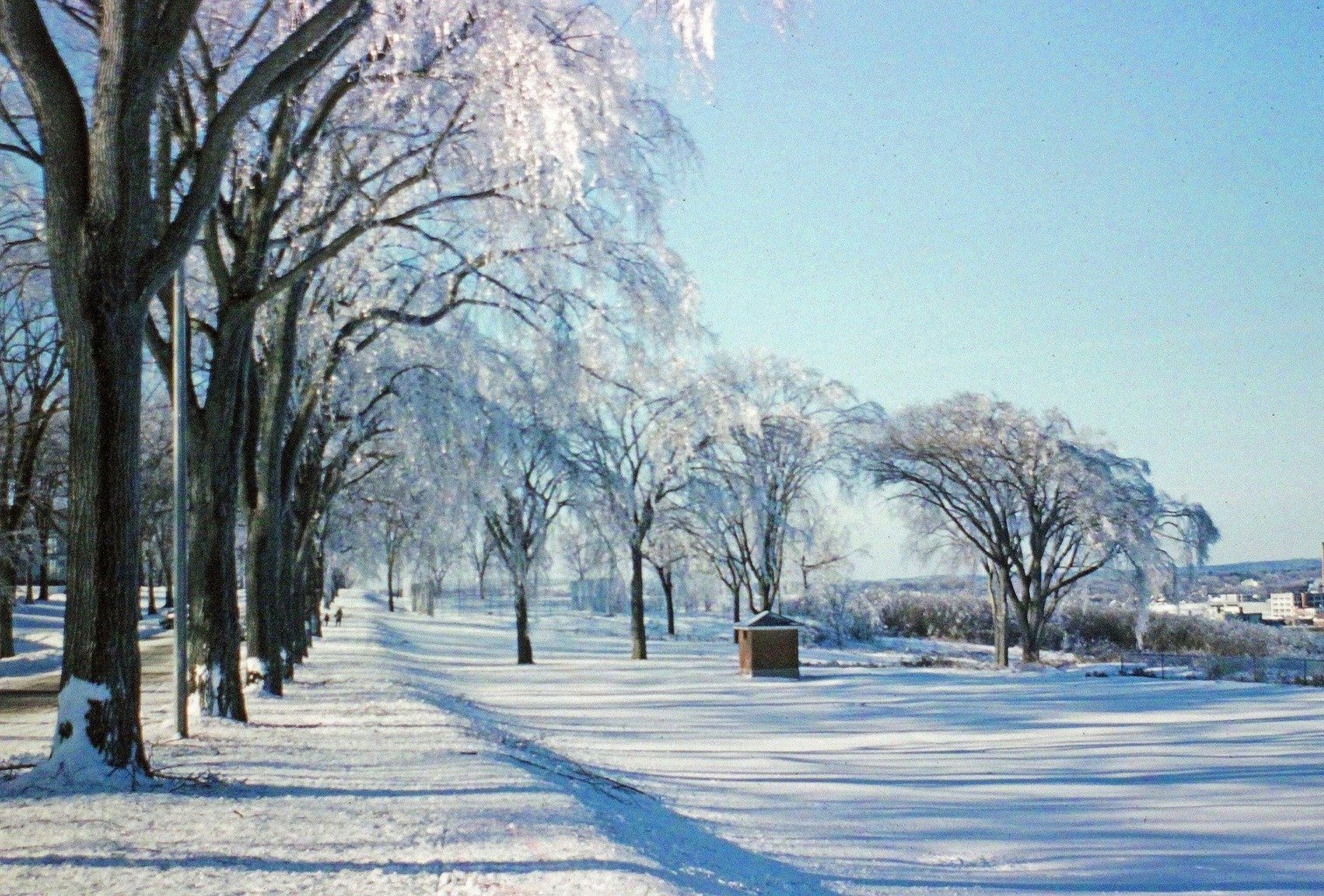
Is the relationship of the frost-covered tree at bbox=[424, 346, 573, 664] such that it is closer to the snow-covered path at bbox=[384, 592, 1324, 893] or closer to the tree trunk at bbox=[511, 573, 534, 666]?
the tree trunk at bbox=[511, 573, 534, 666]

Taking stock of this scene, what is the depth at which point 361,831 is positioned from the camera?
7.00 metres

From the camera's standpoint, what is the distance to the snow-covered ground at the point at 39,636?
29.8 metres

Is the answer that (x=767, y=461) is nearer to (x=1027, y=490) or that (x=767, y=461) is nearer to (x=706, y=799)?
(x=1027, y=490)

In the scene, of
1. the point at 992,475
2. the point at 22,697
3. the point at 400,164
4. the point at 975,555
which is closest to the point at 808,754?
the point at 400,164

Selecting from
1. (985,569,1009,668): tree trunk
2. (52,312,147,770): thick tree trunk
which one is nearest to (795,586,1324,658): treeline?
(985,569,1009,668): tree trunk

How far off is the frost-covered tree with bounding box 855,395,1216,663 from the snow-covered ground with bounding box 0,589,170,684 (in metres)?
24.0

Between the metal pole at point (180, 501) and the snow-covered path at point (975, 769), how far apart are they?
190 inches

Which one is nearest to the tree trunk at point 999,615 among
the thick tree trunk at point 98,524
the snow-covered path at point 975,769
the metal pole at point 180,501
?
the snow-covered path at point 975,769

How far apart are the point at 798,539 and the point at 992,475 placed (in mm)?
6977

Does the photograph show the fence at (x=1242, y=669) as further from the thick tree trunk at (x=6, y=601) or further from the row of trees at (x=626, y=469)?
the thick tree trunk at (x=6, y=601)

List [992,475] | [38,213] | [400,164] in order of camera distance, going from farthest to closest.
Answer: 1. [992,475]
2. [38,213]
3. [400,164]

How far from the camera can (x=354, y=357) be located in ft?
63.8

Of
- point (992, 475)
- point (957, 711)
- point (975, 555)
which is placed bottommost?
point (957, 711)

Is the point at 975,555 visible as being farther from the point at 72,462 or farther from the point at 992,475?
the point at 72,462
